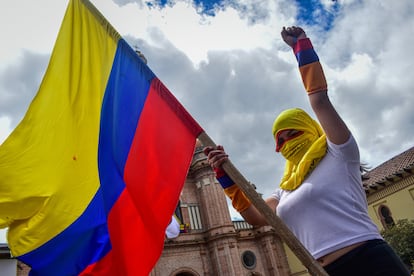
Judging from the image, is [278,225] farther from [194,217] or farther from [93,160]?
[194,217]

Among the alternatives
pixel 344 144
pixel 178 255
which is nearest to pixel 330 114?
pixel 344 144

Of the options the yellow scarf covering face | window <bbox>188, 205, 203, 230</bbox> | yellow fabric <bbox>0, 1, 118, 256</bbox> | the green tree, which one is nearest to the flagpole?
the yellow scarf covering face

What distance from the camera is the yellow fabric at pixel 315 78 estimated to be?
1871mm

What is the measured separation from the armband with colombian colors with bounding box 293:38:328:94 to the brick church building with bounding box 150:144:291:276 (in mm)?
18549

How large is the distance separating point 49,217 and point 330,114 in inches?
88.5

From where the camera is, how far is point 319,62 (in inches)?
74.6

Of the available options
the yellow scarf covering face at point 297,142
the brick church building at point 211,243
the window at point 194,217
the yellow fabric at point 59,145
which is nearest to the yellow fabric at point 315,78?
the yellow scarf covering face at point 297,142

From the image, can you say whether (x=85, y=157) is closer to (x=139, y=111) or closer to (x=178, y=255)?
(x=139, y=111)

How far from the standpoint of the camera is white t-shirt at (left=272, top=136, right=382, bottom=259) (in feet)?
6.21

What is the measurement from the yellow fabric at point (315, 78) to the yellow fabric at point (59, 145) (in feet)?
5.64

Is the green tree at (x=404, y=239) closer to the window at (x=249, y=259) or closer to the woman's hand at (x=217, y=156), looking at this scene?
the window at (x=249, y=259)

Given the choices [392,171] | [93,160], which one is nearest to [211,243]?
[392,171]

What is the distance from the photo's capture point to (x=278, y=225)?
1.83 metres

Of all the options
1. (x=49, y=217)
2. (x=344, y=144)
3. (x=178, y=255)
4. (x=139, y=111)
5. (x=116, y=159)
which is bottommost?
(x=344, y=144)
